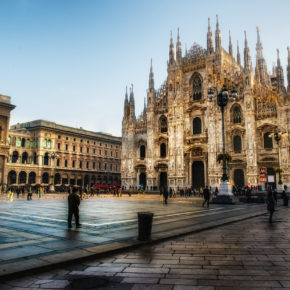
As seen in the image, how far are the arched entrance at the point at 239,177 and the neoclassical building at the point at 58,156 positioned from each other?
27.9 meters

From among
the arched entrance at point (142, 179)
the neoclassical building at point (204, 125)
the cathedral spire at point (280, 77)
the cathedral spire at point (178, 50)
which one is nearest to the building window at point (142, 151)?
the neoclassical building at point (204, 125)

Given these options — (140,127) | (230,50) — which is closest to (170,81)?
(140,127)

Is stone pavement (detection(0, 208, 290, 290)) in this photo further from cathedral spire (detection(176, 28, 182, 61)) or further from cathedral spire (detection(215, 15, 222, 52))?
cathedral spire (detection(176, 28, 182, 61))

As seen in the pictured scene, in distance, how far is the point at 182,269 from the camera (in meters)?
4.50

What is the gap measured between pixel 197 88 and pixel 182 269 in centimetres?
4033

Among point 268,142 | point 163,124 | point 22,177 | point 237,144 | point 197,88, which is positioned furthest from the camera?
point 22,177

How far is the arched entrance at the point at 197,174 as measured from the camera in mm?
40969

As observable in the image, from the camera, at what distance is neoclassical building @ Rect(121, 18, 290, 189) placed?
34.8m

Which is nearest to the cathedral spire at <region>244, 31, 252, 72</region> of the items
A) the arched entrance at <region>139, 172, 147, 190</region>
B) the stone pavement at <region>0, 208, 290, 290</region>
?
the arched entrance at <region>139, 172, 147, 190</region>

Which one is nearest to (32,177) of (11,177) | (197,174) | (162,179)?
(11,177)

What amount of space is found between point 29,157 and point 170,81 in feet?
97.9

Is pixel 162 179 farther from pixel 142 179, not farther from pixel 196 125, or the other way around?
pixel 196 125

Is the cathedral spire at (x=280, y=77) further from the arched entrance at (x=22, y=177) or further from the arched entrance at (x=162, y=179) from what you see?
the arched entrance at (x=22, y=177)

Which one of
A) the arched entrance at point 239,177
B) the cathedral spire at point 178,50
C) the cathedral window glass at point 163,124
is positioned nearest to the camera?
the arched entrance at point 239,177
